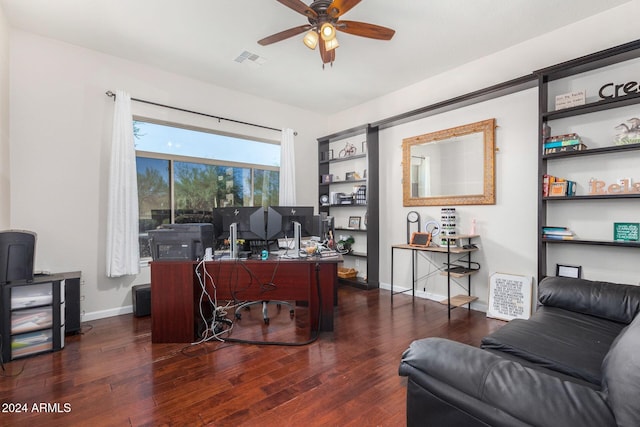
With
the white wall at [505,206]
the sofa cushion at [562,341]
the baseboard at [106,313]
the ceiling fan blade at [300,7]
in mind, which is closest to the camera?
the sofa cushion at [562,341]

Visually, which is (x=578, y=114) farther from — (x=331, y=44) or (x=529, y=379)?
(x=529, y=379)

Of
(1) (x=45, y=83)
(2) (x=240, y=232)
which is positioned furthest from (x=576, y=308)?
(1) (x=45, y=83)

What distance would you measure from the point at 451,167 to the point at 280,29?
2605mm

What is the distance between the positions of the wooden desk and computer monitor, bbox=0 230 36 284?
962 mm

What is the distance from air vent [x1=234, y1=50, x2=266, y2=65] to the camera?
11.1 feet

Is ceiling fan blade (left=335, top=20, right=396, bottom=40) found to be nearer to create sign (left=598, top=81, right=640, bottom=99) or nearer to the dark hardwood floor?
create sign (left=598, top=81, right=640, bottom=99)

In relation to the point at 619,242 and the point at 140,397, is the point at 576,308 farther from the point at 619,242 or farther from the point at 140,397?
the point at 140,397

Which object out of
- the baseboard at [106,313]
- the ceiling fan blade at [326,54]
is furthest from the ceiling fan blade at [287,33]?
the baseboard at [106,313]

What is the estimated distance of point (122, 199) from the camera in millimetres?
3336

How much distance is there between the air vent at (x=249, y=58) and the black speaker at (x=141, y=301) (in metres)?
2.94

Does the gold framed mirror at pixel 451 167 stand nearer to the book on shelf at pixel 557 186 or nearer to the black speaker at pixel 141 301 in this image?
the book on shelf at pixel 557 186

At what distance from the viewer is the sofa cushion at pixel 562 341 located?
4.67 ft

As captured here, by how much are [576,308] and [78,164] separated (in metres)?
4.81

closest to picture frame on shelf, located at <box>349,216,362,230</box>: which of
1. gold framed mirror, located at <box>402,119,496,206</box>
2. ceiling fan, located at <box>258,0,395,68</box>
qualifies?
gold framed mirror, located at <box>402,119,496,206</box>
